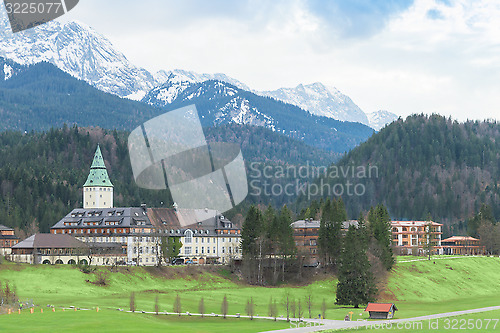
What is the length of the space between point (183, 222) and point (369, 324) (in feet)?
274

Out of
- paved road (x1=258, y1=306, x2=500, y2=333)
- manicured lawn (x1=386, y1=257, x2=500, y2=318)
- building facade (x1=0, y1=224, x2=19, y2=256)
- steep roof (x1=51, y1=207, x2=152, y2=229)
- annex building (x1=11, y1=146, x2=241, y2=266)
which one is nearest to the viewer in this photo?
paved road (x1=258, y1=306, x2=500, y2=333)

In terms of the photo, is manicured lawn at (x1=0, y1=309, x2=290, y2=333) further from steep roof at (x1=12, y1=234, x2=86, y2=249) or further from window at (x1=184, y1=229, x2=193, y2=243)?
window at (x1=184, y1=229, x2=193, y2=243)

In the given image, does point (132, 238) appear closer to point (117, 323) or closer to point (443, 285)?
point (443, 285)

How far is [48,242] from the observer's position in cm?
14875

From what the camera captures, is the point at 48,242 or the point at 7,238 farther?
the point at 7,238

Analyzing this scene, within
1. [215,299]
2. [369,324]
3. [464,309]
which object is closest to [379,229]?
[464,309]

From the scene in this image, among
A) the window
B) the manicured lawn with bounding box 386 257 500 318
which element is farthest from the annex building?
the manicured lawn with bounding box 386 257 500 318

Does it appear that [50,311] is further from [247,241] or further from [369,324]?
[247,241]

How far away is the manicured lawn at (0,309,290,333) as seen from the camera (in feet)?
285

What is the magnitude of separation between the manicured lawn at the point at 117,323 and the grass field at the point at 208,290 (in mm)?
322

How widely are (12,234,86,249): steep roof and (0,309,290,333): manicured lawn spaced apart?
51334 millimetres

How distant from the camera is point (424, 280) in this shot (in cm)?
15938

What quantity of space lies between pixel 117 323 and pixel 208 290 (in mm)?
45185

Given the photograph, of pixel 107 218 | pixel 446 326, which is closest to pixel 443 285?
pixel 446 326
